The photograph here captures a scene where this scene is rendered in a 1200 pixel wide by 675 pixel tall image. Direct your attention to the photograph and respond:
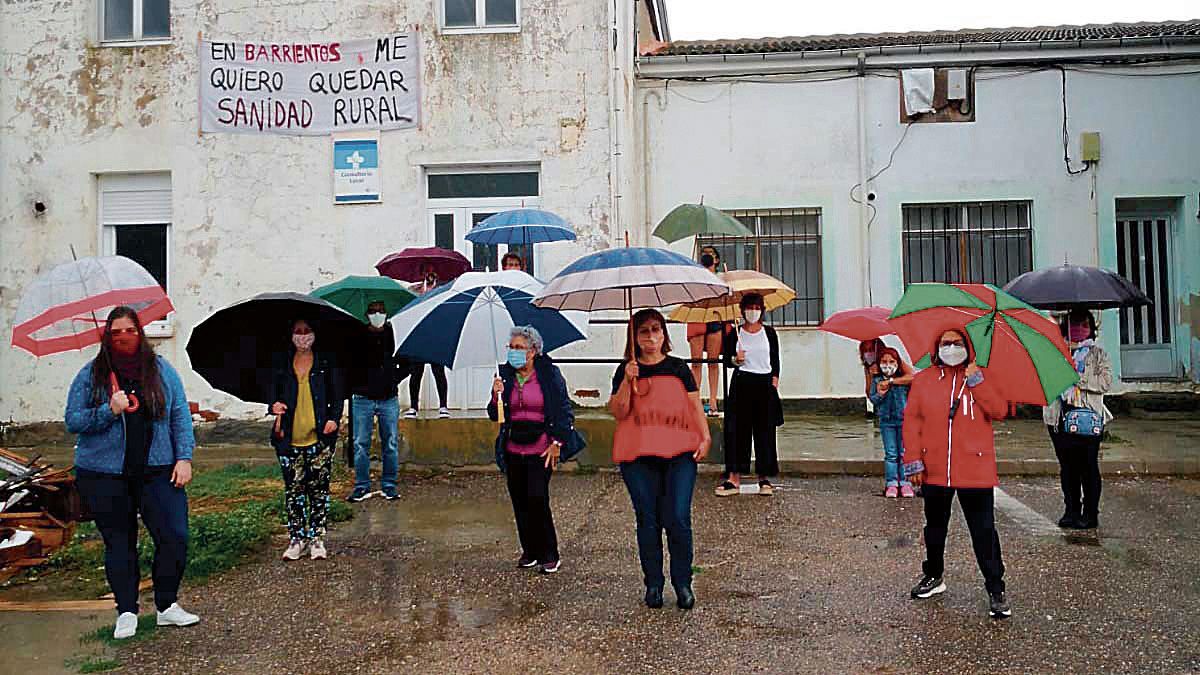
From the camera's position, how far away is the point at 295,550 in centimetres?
712

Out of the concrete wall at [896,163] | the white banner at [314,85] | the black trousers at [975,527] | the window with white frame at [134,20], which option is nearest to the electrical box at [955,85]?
the concrete wall at [896,163]

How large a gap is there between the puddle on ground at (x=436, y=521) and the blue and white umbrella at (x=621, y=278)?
211 centimetres

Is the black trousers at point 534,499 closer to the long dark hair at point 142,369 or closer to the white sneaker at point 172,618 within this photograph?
the white sneaker at point 172,618

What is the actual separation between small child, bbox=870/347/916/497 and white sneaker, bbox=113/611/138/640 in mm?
6007

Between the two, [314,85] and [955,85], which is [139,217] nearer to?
[314,85]

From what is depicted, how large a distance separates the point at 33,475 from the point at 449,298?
3.82 m

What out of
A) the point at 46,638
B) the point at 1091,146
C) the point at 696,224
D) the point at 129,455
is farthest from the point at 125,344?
the point at 1091,146

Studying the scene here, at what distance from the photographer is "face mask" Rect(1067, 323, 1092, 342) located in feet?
25.0

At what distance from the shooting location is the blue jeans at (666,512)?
19.1ft

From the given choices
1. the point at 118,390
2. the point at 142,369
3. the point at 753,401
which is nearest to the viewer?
the point at 118,390

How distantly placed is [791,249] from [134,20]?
350 inches

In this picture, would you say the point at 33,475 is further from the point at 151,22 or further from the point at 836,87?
the point at 836,87

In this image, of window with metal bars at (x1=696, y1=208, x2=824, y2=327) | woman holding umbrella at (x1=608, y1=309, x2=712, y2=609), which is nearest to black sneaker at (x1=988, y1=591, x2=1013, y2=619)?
woman holding umbrella at (x1=608, y1=309, x2=712, y2=609)

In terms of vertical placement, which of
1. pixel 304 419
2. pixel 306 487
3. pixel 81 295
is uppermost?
pixel 81 295
